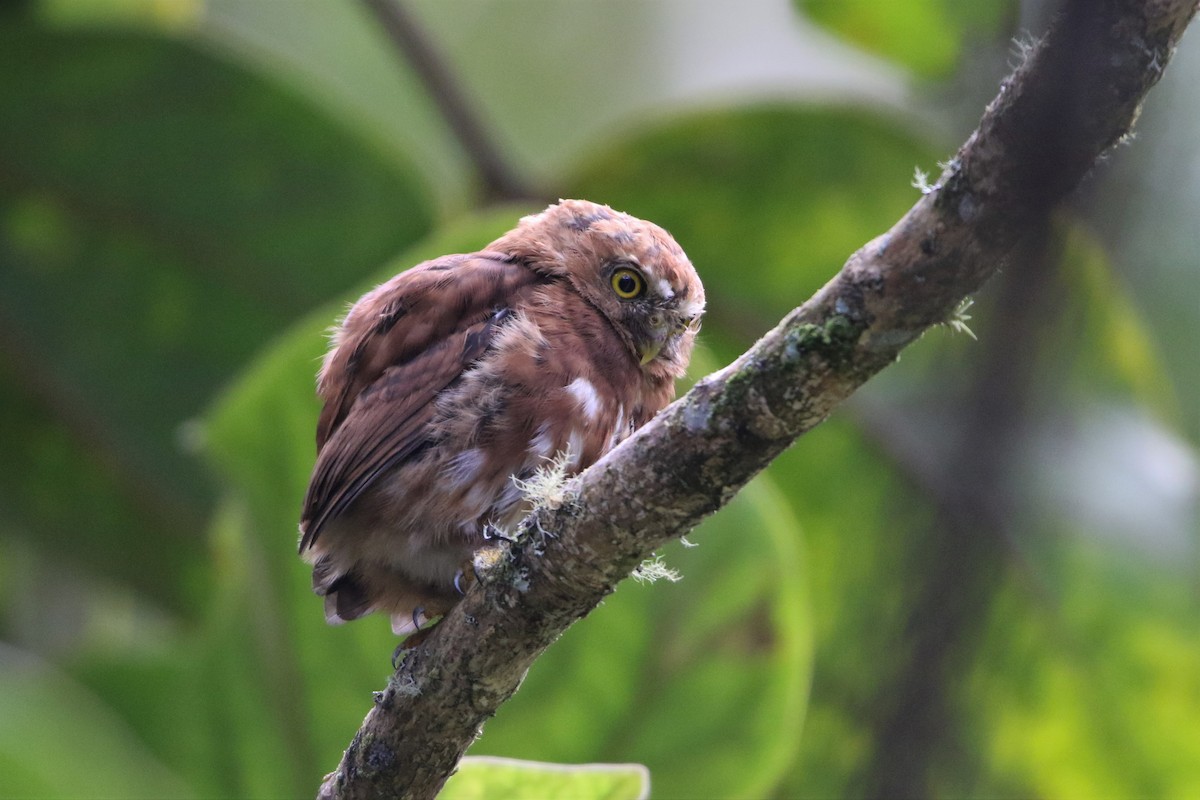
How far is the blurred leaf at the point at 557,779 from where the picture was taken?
2256 mm

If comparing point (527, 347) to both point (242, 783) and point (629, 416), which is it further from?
point (242, 783)

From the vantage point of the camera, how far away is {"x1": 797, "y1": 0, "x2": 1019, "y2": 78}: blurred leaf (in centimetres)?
382

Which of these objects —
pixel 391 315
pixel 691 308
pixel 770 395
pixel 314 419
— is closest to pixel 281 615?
pixel 314 419

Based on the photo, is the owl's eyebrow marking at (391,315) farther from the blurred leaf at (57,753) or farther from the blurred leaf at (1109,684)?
the blurred leaf at (1109,684)

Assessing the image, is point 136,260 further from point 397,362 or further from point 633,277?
point 633,277

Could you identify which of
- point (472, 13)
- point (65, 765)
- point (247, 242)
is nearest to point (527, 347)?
point (65, 765)

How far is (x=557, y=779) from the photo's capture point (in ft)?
7.45

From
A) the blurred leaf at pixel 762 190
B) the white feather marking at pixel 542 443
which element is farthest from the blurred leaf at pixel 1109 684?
the white feather marking at pixel 542 443

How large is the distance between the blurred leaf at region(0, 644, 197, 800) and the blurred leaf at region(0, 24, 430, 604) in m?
2.51

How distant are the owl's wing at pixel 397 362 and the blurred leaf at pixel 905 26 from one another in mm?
1607

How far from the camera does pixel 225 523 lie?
406 cm

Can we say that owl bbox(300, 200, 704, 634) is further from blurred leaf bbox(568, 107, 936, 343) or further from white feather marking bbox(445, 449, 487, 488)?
blurred leaf bbox(568, 107, 936, 343)

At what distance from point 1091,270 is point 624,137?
1871mm

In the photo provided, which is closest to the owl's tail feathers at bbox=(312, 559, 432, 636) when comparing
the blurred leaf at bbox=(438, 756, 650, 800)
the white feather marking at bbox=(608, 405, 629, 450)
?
the white feather marking at bbox=(608, 405, 629, 450)
